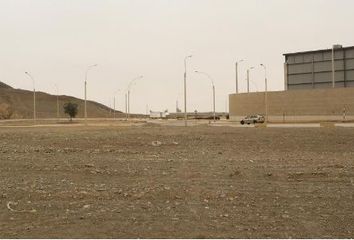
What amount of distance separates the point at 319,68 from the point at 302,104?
10618 mm

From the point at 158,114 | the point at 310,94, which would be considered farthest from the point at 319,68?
the point at 158,114

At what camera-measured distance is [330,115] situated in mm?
88188

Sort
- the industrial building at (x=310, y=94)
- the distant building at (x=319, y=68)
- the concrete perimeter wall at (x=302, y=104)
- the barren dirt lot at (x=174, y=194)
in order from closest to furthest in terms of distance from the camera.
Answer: the barren dirt lot at (x=174, y=194), the concrete perimeter wall at (x=302, y=104), the industrial building at (x=310, y=94), the distant building at (x=319, y=68)

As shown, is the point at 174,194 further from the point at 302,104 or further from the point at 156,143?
the point at 302,104

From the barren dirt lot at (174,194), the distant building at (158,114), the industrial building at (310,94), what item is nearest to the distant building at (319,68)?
the industrial building at (310,94)

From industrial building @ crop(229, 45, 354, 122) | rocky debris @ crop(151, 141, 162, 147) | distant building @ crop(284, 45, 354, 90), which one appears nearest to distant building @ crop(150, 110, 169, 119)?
industrial building @ crop(229, 45, 354, 122)

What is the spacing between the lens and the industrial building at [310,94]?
87.9 m

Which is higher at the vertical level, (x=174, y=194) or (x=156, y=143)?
(x=156, y=143)

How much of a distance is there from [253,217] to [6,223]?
14.1 ft

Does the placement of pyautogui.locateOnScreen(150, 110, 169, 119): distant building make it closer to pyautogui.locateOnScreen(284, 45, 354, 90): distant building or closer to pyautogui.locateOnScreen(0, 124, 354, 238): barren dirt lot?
pyautogui.locateOnScreen(284, 45, 354, 90): distant building

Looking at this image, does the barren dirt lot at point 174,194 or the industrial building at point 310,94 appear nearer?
the barren dirt lot at point 174,194

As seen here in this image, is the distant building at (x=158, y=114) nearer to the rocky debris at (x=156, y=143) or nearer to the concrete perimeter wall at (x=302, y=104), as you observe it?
the concrete perimeter wall at (x=302, y=104)

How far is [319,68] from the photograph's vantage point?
328 ft

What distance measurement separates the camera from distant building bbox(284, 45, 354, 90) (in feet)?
313
